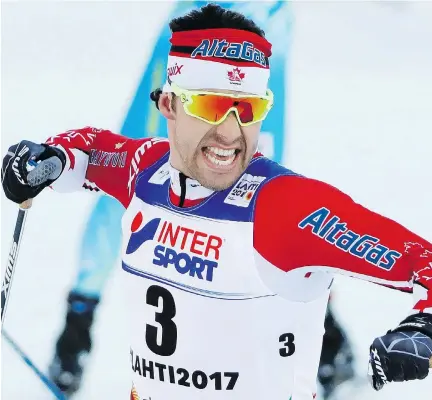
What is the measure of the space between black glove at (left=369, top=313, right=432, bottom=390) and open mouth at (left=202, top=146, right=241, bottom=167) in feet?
2.99

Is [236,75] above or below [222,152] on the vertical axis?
above

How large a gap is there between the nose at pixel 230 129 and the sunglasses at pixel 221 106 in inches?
0.5

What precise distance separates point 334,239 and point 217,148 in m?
0.58

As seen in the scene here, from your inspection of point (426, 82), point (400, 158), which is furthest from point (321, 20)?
point (400, 158)

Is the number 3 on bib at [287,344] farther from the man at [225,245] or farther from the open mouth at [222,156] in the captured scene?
the open mouth at [222,156]

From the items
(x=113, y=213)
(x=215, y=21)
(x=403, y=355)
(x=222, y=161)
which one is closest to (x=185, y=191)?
(x=222, y=161)

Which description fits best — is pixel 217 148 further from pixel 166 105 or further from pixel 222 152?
pixel 166 105

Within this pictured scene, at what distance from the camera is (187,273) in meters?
2.85

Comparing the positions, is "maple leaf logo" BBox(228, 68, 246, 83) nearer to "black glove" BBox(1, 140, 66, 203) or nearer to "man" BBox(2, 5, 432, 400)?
"man" BBox(2, 5, 432, 400)

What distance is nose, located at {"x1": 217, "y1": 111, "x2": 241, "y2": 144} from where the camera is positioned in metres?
2.80

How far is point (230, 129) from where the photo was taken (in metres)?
2.80

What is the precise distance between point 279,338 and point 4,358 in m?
2.41

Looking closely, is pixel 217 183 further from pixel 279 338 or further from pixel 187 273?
pixel 279 338

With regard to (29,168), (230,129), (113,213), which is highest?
(230,129)
